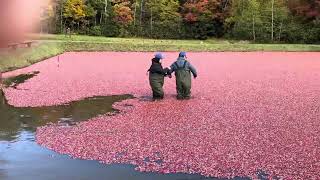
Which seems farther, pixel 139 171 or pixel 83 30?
pixel 83 30

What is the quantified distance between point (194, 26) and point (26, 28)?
201ft

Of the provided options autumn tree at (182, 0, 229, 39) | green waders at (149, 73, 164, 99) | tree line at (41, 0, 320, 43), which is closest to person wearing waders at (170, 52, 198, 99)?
green waders at (149, 73, 164, 99)

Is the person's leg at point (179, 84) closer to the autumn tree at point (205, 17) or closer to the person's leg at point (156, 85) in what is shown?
the person's leg at point (156, 85)

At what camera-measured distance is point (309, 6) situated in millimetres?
4863

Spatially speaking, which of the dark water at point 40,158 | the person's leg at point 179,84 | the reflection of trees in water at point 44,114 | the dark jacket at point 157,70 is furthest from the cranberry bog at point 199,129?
the dark jacket at point 157,70

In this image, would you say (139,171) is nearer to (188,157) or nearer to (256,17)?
(188,157)

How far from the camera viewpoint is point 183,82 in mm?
14758

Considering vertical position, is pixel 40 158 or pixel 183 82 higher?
pixel 183 82

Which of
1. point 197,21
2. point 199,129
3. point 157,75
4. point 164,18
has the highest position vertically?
point 164,18

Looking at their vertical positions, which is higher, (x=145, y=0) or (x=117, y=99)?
(x=145, y=0)

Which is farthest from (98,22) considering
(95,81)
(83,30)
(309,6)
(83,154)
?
(309,6)

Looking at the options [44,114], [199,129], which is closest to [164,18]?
[44,114]

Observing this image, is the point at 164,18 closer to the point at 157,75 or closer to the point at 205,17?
the point at 205,17

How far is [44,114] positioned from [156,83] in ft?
12.4
